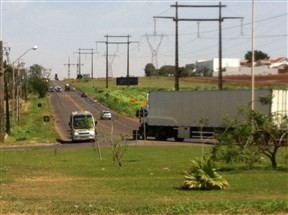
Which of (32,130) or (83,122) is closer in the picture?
(83,122)

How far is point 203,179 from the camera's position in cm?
1997

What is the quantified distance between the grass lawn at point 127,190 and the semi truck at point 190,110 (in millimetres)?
18159

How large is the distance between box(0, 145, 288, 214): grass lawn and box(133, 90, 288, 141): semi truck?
1816 cm

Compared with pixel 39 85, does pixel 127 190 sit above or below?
below

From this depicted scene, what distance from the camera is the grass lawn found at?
12.2 metres

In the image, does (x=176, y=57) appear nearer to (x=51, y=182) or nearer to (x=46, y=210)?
(x=51, y=182)

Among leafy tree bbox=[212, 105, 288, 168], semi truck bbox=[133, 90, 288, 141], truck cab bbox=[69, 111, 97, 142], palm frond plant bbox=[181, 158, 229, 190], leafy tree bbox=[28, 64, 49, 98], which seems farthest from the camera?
leafy tree bbox=[28, 64, 49, 98]

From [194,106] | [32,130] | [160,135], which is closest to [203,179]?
[194,106]

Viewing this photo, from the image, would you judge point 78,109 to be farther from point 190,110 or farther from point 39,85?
point 190,110

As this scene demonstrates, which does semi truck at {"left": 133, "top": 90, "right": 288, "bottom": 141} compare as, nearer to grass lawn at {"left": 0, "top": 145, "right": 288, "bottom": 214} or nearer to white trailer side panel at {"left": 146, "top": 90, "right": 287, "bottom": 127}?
white trailer side panel at {"left": 146, "top": 90, "right": 287, "bottom": 127}

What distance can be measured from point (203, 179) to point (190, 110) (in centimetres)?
3786

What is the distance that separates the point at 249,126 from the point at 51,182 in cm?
872

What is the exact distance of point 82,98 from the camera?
14450cm

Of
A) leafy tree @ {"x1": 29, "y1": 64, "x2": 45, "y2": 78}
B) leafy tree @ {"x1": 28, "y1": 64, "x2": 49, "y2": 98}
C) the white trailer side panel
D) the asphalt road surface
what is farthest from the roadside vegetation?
leafy tree @ {"x1": 29, "y1": 64, "x2": 45, "y2": 78}
